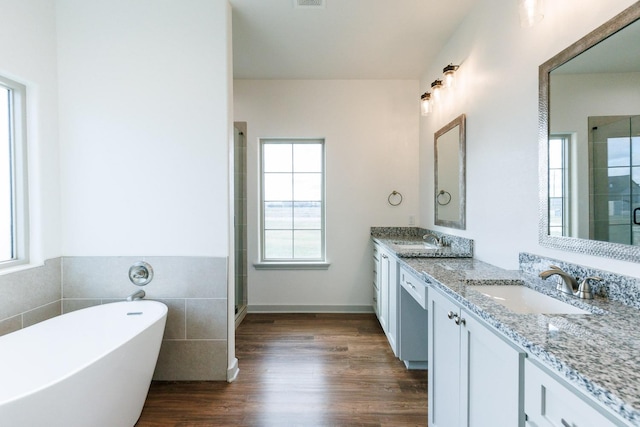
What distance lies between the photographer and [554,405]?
0.79 meters

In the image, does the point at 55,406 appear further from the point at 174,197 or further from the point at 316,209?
the point at 316,209

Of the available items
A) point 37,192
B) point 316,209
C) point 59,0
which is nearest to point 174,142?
point 37,192

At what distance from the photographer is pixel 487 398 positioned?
3.60ft

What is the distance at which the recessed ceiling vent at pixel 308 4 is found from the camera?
2252 millimetres

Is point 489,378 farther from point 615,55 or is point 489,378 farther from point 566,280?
point 615,55

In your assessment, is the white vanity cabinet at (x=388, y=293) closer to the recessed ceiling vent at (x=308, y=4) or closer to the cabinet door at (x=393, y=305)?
the cabinet door at (x=393, y=305)

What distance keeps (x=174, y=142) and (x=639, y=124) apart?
245 cm

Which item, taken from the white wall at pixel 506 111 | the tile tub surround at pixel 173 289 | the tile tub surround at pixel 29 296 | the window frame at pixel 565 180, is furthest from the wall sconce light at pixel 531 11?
the tile tub surround at pixel 29 296

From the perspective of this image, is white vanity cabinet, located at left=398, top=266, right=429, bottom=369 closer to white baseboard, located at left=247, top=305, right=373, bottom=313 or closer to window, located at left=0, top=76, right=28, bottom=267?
white baseboard, located at left=247, top=305, right=373, bottom=313

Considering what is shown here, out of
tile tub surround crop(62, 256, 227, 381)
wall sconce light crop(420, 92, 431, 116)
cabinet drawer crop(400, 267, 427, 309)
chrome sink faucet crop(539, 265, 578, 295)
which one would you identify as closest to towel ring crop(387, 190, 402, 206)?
wall sconce light crop(420, 92, 431, 116)

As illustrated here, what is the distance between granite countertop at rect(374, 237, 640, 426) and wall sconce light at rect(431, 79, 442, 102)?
6.66 feet

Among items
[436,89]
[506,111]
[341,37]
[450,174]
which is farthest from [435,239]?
[341,37]

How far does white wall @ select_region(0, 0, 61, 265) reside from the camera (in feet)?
6.31

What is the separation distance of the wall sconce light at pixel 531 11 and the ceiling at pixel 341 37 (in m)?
0.93
